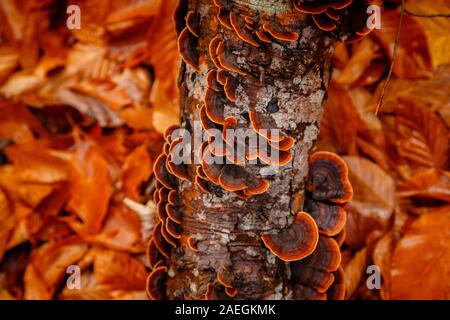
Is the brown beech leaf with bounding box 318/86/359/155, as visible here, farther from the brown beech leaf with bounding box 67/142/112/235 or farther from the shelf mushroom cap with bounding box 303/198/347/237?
the brown beech leaf with bounding box 67/142/112/235

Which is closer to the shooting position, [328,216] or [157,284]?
[328,216]

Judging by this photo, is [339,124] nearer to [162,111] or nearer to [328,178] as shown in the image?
→ [328,178]

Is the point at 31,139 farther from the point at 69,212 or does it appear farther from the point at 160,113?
the point at 160,113

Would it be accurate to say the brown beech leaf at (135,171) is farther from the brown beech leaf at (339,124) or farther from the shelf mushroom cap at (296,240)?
the shelf mushroom cap at (296,240)

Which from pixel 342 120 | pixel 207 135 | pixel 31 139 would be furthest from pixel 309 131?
pixel 31 139

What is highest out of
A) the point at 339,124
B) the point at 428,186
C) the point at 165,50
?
the point at 165,50

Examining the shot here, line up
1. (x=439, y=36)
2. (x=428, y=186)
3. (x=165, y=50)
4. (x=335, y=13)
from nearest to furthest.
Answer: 1. (x=335, y=13)
2. (x=428, y=186)
3. (x=439, y=36)
4. (x=165, y=50)

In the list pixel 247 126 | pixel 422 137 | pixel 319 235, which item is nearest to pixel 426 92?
pixel 422 137
